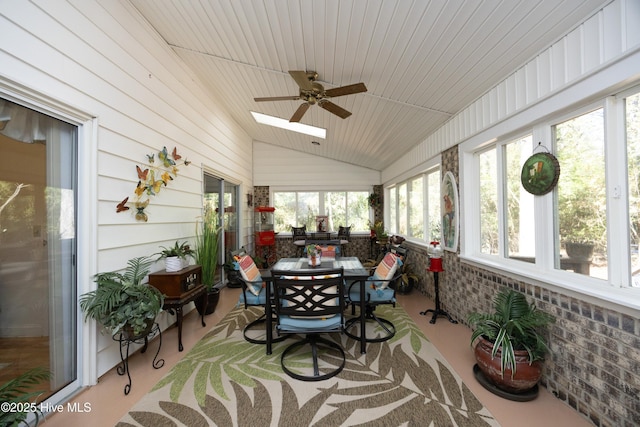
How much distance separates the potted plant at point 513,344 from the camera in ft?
6.16

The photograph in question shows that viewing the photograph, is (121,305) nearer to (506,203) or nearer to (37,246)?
(37,246)

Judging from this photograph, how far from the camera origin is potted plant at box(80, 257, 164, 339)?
198 centimetres

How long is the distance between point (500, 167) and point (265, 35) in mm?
2799

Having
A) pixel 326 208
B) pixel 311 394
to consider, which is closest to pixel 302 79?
pixel 311 394

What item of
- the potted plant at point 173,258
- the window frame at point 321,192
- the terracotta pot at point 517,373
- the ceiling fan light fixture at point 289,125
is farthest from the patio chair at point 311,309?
the window frame at point 321,192

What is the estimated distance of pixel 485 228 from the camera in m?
3.01

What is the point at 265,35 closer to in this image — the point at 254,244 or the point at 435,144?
the point at 435,144

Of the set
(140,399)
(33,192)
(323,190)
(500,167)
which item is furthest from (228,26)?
(323,190)

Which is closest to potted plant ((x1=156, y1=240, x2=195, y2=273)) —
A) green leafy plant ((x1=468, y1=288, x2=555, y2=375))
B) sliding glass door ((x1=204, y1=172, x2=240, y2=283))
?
sliding glass door ((x1=204, y1=172, x2=240, y2=283))

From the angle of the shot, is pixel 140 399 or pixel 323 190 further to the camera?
pixel 323 190

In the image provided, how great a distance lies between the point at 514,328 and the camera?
2.03 m

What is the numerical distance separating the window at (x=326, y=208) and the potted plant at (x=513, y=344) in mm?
5366

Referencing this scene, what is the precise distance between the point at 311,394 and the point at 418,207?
3.89 meters

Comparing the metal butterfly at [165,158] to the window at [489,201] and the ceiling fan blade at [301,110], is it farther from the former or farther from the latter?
the window at [489,201]
